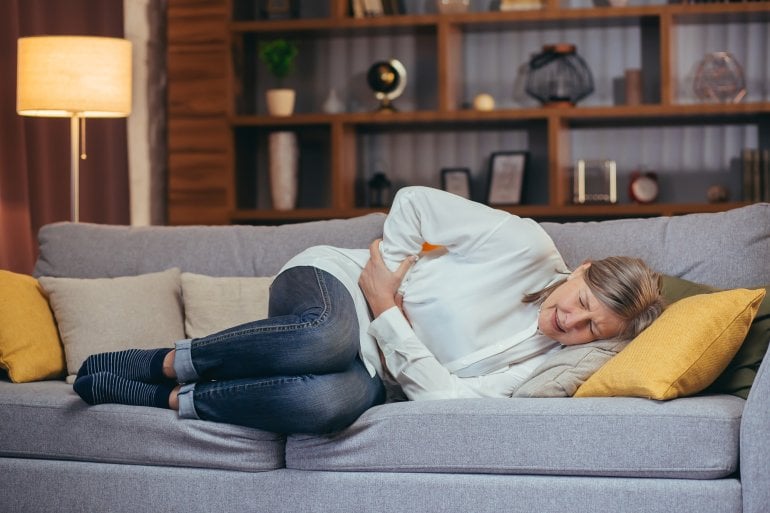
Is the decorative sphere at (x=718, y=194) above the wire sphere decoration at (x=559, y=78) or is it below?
below

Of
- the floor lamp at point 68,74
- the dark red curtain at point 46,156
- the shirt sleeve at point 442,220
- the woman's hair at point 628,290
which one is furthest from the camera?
the dark red curtain at point 46,156

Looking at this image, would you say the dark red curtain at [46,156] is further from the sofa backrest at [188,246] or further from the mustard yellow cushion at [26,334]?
the mustard yellow cushion at [26,334]

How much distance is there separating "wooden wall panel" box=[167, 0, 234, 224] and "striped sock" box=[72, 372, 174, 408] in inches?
86.8

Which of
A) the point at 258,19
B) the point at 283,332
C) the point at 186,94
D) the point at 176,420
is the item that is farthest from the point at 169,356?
the point at 258,19

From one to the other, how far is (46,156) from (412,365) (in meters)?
2.35

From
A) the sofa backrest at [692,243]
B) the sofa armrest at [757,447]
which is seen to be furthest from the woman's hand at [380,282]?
the sofa armrest at [757,447]

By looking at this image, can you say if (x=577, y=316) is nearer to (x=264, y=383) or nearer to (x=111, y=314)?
(x=264, y=383)

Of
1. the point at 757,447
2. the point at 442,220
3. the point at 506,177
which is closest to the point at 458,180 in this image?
the point at 506,177

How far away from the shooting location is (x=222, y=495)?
2.11 meters

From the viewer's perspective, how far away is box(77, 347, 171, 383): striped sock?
221 centimetres

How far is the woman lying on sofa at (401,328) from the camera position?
2.06 m

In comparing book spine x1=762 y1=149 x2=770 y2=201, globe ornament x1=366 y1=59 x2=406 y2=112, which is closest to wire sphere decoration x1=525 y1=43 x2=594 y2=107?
globe ornament x1=366 y1=59 x2=406 y2=112

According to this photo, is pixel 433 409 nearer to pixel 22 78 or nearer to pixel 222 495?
pixel 222 495

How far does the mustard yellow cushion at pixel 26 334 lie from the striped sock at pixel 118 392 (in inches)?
14.0
